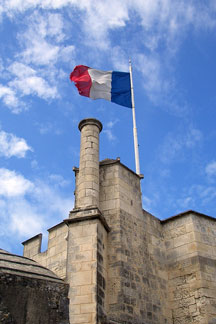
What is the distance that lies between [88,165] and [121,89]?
5869 millimetres

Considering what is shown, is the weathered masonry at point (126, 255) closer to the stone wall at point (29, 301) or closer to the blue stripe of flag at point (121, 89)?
the stone wall at point (29, 301)

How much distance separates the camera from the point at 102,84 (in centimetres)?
1484

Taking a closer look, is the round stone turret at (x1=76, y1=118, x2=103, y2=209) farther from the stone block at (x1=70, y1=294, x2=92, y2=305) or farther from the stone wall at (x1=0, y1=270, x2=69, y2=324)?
the stone wall at (x1=0, y1=270, x2=69, y2=324)

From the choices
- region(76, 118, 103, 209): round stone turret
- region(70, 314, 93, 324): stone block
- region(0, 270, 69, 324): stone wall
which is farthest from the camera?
region(76, 118, 103, 209): round stone turret

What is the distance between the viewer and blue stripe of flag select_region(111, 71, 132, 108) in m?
15.3

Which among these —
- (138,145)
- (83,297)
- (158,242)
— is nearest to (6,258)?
(83,297)

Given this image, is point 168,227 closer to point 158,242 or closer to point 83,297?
point 158,242

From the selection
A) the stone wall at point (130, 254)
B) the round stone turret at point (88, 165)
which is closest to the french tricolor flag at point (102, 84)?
the round stone turret at point (88, 165)

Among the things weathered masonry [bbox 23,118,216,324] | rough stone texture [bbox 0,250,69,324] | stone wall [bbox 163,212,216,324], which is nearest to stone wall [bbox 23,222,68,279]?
weathered masonry [bbox 23,118,216,324]

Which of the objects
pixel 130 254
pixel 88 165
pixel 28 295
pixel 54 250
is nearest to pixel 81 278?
pixel 130 254

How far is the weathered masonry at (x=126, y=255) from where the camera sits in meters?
8.66

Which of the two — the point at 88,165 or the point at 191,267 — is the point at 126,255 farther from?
the point at 88,165

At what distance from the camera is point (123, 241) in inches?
393

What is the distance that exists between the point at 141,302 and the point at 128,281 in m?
0.66
